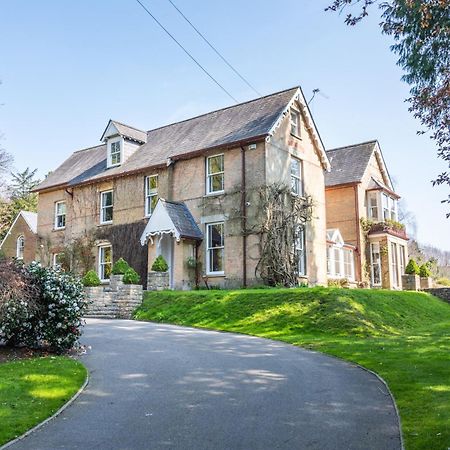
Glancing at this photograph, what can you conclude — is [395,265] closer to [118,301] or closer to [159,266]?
[159,266]

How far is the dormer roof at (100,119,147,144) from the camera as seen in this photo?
3020cm

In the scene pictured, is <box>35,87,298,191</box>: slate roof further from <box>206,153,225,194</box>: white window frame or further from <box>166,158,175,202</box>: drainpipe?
<box>206,153,225,194</box>: white window frame

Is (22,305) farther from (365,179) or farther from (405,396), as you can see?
(365,179)

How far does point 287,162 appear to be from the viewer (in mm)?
25656

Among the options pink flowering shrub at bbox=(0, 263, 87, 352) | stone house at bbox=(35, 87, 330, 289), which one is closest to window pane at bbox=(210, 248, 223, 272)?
stone house at bbox=(35, 87, 330, 289)

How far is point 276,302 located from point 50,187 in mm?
21159

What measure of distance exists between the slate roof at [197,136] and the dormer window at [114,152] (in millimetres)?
502

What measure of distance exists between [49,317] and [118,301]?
31.9 feet

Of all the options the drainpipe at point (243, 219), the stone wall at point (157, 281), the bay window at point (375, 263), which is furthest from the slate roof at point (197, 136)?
the bay window at point (375, 263)

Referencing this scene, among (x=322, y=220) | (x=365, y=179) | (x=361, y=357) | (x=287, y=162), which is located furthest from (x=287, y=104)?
(x=361, y=357)

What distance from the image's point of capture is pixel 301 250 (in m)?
26.1

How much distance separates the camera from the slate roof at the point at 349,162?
112 ft

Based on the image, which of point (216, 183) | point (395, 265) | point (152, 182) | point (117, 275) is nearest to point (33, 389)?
point (117, 275)

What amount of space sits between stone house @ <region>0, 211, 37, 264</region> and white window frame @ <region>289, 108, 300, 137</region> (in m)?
19.5
